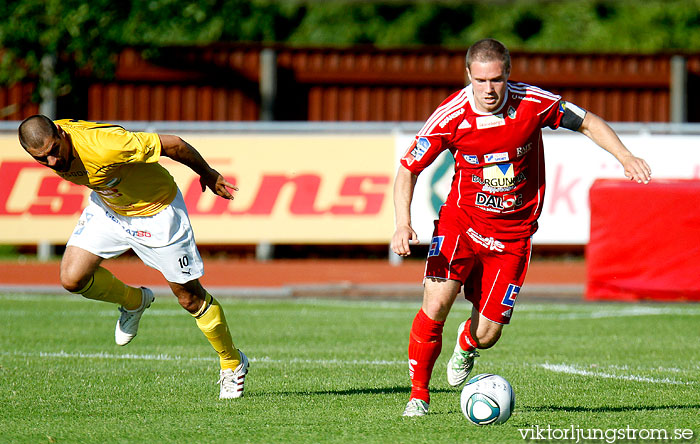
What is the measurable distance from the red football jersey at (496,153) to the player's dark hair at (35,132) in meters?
2.20

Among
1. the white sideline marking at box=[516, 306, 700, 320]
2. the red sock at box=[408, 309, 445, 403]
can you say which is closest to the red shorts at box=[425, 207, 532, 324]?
the red sock at box=[408, 309, 445, 403]

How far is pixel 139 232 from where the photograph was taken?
7.05 m

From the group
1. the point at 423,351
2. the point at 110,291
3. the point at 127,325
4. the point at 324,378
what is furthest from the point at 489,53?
the point at 127,325

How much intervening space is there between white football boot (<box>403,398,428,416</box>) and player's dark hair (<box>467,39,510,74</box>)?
199 cm

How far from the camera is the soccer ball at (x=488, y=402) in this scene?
578cm

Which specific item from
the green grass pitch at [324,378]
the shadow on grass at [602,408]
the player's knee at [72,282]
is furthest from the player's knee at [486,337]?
the player's knee at [72,282]

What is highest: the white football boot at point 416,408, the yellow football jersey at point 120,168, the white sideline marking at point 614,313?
the yellow football jersey at point 120,168

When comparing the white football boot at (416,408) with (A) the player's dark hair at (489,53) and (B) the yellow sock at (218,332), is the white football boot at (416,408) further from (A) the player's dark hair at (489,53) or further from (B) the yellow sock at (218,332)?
(A) the player's dark hair at (489,53)

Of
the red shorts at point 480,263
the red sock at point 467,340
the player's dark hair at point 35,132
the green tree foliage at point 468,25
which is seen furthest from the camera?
the green tree foliage at point 468,25

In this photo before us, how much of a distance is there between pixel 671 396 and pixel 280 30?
24.9 metres

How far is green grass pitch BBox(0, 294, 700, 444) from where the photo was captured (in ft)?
19.0

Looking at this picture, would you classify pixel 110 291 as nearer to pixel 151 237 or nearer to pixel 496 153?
pixel 151 237

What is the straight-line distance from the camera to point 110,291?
743 cm

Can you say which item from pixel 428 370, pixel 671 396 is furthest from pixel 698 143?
pixel 428 370
